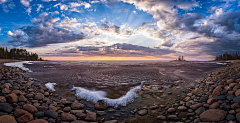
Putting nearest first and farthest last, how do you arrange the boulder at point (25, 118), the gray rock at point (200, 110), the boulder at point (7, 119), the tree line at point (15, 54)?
the boulder at point (7, 119)
the boulder at point (25, 118)
the gray rock at point (200, 110)
the tree line at point (15, 54)

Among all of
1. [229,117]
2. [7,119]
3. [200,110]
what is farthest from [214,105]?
[7,119]

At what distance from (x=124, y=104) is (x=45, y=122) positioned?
3439 millimetres

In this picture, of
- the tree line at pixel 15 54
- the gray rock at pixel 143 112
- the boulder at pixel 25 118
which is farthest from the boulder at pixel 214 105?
the tree line at pixel 15 54

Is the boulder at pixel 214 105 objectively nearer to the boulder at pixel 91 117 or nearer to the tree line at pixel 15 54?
the boulder at pixel 91 117

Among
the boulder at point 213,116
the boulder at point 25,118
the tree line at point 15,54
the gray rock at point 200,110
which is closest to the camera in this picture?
the boulder at point 25,118

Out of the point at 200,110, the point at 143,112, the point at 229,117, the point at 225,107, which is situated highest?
the point at 225,107

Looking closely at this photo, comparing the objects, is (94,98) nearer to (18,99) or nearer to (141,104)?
(141,104)

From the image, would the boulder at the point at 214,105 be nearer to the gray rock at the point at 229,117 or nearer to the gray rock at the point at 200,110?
the gray rock at the point at 200,110

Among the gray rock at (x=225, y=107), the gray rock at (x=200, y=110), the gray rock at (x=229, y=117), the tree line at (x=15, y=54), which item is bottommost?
the gray rock at (x=200, y=110)

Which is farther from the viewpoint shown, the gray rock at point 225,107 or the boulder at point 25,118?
the gray rock at point 225,107

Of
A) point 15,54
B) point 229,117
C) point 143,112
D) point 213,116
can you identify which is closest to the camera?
point 229,117

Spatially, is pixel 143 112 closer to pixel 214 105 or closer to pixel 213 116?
pixel 213 116

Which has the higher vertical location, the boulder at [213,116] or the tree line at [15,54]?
the tree line at [15,54]

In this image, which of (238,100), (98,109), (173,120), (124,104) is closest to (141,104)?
(124,104)
